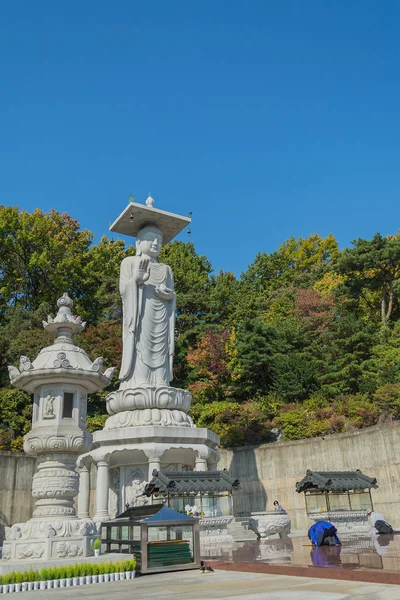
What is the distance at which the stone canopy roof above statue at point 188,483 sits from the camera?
13500mm

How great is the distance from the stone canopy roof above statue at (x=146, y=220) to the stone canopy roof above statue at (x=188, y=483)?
9.51 metres

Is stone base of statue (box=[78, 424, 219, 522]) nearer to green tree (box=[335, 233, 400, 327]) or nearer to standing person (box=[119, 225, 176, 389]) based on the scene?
standing person (box=[119, 225, 176, 389])

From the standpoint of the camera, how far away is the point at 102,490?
53.8ft

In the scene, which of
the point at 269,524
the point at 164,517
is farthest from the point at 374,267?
the point at 164,517

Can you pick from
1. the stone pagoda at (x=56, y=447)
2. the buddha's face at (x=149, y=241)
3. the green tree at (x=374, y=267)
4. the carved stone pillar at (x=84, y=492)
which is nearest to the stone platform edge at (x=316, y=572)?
the stone pagoda at (x=56, y=447)

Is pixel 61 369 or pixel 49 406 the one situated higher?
pixel 61 369

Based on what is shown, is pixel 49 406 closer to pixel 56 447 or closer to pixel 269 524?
pixel 56 447

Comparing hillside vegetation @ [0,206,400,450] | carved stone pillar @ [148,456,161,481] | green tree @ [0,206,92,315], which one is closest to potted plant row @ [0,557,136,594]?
carved stone pillar @ [148,456,161,481]

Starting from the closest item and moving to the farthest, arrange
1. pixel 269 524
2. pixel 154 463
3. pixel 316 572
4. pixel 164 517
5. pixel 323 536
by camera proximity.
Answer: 1. pixel 316 572
2. pixel 164 517
3. pixel 323 536
4. pixel 269 524
5. pixel 154 463

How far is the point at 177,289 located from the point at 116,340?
8496 millimetres

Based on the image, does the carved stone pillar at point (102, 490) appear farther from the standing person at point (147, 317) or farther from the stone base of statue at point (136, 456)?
the standing person at point (147, 317)

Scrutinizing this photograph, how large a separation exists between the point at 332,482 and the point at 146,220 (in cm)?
1113

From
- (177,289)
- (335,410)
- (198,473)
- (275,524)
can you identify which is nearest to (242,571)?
(198,473)

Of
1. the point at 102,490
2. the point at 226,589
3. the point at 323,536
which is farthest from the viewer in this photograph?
the point at 102,490
